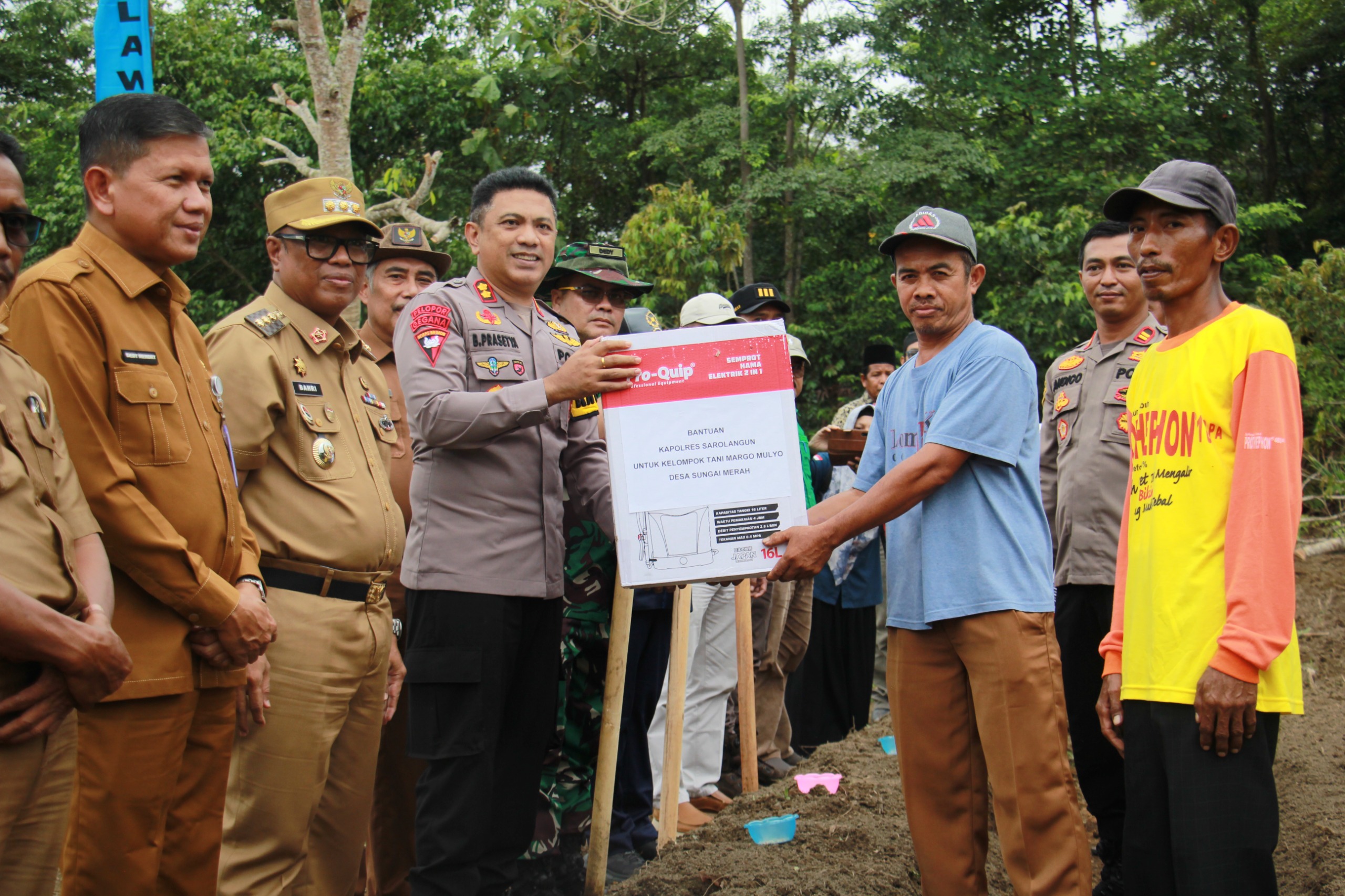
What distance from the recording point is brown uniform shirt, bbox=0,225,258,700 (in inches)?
93.0

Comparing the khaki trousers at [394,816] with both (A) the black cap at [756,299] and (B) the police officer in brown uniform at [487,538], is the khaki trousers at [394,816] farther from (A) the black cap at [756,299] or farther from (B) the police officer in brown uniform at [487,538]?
(A) the black cap at [756,299]

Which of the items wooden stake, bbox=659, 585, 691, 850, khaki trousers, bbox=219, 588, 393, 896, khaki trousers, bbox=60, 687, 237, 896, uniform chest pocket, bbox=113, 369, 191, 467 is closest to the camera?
khaki trousers, bbox=60, 687, 237, 896

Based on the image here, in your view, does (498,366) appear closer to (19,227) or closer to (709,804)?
(19,227)

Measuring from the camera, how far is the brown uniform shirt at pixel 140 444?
2361mm

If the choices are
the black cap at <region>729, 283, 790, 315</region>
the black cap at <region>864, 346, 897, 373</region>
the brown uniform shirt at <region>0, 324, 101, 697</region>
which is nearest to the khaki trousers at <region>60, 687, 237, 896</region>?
the brown uniform shirt at <region>0, 324, 101, 697</region>

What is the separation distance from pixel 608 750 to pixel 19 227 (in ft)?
8.34

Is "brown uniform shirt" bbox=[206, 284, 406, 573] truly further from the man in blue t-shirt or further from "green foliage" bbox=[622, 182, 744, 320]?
"green foliage" bbox=[622, 182, 744, 320]

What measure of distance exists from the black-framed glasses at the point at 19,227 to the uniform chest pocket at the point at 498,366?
1.37 m

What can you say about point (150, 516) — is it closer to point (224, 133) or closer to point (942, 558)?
point (942, 558)

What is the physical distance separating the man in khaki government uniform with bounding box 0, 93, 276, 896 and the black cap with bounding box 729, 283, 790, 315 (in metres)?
4.29

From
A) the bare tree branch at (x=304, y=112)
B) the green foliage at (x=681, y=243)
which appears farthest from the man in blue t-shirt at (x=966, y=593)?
the green foliage at (x=681, y=243)

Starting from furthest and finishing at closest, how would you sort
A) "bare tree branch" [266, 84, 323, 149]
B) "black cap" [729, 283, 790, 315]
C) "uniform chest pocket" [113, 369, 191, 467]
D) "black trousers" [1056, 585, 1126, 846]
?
"bare tree branch" [266, 84, 323, 149], "black cap" [729, 283, 790, 315], "black trousers" [1056, 585, 1126, 846], "uniform chest pocket" [113, 369, 191, 467]

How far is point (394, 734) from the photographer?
3.97 metres

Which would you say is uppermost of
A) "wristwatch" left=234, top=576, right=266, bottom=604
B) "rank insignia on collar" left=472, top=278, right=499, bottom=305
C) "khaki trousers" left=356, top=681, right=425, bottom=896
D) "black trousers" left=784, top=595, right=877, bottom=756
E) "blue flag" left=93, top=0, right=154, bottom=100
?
"blue flag" left=93, top=0, right=154, bottom=100
